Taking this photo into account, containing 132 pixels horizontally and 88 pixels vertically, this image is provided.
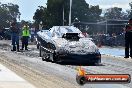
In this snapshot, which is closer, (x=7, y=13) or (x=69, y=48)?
(x=69, y=48)

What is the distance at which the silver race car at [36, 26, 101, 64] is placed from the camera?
17.4 meters

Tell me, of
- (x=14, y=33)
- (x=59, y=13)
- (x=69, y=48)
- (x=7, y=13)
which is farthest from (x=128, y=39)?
(x=7, y=13)

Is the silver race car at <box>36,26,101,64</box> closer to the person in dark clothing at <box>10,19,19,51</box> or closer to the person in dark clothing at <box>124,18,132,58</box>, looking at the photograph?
the person in dark clothing at <box>124,18,132,58</box>

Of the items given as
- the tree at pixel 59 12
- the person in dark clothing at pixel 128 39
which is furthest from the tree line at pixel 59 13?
the person in dark clothing at pixel 128 39

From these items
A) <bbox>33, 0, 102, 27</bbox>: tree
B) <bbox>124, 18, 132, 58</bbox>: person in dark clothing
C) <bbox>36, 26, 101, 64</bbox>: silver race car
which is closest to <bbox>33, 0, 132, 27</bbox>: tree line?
<bbox>33, 0, 102, 27</bbox>: tree

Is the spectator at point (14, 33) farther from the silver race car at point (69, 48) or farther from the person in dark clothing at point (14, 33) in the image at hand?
the silver race car at point (69, 48)

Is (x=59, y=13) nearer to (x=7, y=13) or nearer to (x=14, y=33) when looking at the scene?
(x=14, y=33)

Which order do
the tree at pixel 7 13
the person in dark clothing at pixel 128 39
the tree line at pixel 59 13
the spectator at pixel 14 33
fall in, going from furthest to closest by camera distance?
the tree at pixel 7 13 < the tree line at pixel 59 13 < the spectator at pixel 14 33 < the person in dark clothing at pixel 128 39

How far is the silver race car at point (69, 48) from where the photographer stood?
17391 mm

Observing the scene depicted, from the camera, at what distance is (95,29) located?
52.8 m

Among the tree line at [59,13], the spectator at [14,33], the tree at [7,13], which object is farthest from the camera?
the tree at [7,13]

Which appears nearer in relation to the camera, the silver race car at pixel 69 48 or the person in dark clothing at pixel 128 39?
the silver race car at pixel 69 48

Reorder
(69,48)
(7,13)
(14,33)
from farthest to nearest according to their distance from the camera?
(7,13) → (14,33) → (69,48)

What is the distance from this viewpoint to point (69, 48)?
58.0 feet
